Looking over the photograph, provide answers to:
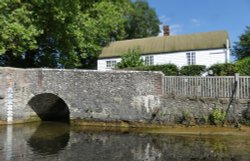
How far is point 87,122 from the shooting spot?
22406mm

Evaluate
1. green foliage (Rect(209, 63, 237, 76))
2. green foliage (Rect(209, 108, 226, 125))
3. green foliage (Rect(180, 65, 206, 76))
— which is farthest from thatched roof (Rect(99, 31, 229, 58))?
green foliage (Rect(209, 108, 226, 125))

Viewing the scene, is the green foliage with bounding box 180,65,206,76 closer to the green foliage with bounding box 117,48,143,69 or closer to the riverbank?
the green foliage with bounding box 117,48,143,69

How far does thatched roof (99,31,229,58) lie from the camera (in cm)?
3356

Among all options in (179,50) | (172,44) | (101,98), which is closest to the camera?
(101,98)

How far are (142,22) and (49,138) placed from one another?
36.7 meters

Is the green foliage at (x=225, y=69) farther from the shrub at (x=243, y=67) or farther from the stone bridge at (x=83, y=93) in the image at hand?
the stone bridge at (x=83, y=93)

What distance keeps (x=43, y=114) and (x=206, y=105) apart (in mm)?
10485

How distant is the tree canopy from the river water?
6.75 meters

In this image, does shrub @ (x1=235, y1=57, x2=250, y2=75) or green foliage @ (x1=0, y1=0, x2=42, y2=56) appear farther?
green foliage @ (x1=0, y1=0, x2=42, y2=56)

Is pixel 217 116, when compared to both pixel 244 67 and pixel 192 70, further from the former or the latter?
pixel 192 70

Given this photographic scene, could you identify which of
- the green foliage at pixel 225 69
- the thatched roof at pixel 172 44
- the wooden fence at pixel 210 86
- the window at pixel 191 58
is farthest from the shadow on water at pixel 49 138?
the thatched roof at pixel 172 44

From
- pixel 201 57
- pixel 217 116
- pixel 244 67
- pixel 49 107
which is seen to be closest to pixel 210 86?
pixel 217 116

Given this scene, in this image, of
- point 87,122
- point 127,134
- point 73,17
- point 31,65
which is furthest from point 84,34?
point 127,134

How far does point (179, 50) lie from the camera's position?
34750mm
